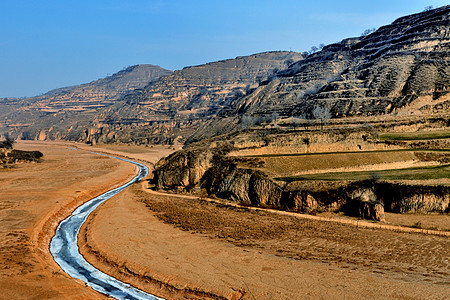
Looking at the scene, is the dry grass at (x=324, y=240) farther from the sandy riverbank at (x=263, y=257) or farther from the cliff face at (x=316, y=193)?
the cliff face at (x=316, y=193)

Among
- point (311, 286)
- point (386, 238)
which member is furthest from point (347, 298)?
point (386, 238)

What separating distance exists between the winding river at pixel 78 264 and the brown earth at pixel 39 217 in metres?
0.63

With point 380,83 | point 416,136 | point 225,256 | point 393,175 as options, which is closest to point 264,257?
point 225,256

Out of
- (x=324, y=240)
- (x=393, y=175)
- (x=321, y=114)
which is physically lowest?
(x=324, y=240)

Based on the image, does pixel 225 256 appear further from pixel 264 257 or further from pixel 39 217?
pixel 39 217

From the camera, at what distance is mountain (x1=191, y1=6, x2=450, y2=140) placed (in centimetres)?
6325

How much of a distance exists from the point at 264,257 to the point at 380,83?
6297cm

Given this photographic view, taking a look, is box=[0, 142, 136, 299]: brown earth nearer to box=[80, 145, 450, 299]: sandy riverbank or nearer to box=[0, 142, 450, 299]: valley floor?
box=[0, 142, 450, 299]: valley floor

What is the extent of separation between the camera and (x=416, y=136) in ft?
145

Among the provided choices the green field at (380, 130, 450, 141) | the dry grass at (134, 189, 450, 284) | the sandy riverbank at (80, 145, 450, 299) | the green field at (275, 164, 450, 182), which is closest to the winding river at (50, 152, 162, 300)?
the sandy riverbank at (80, 145, 450, 299)

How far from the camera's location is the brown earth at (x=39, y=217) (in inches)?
698

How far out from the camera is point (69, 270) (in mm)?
21312

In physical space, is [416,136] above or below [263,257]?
above

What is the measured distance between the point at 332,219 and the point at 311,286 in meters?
10.9
